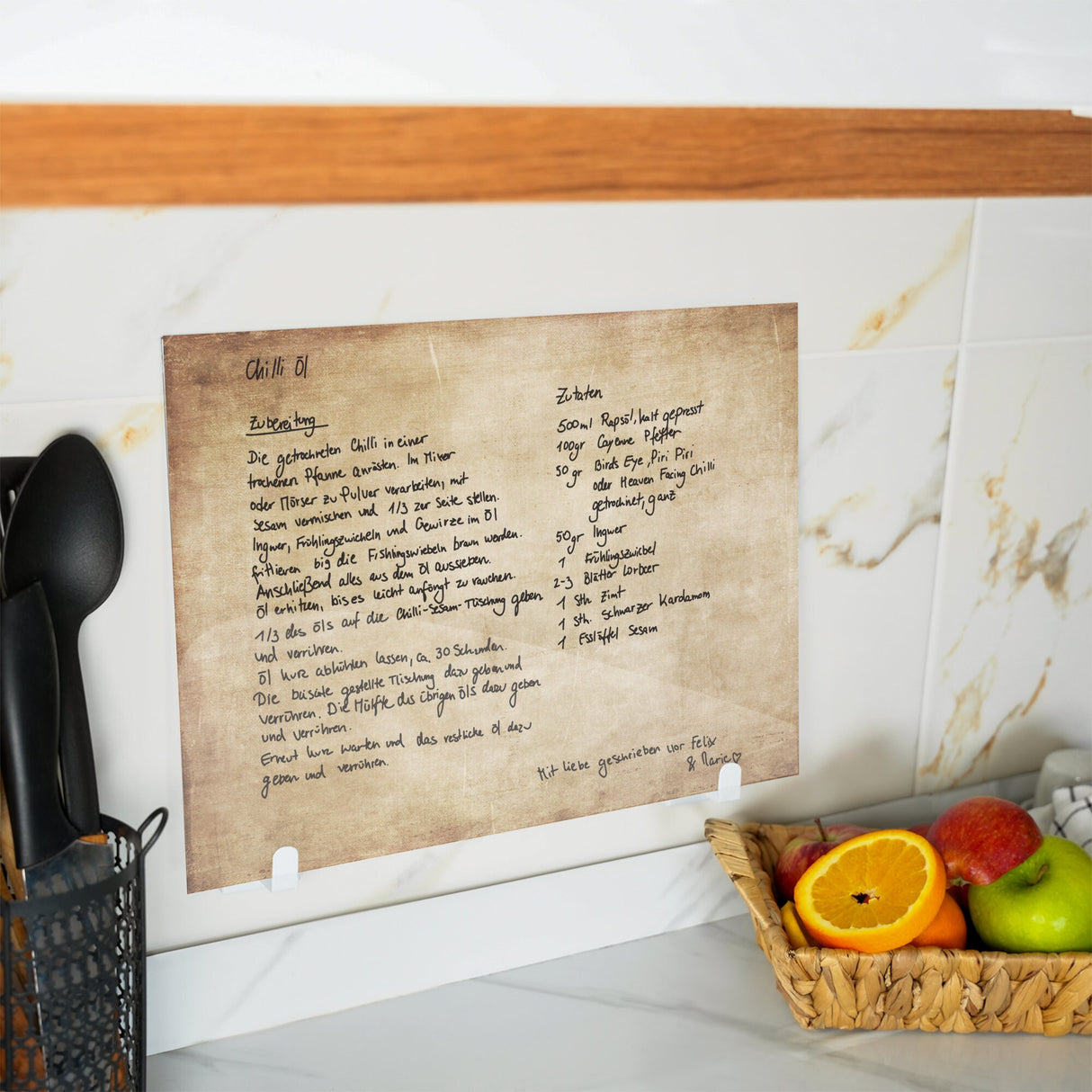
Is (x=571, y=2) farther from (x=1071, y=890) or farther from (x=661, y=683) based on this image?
(x=1071, y=890)

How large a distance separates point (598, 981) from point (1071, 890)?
0.38m

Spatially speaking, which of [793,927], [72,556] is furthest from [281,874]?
[793,927]

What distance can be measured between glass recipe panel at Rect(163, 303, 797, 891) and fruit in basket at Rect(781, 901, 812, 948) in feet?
0.45

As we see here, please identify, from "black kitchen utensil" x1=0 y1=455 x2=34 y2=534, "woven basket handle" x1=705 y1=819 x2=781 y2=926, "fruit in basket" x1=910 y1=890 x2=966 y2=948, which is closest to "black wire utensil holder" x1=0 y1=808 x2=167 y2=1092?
"black kitchen utensil" x1=0 y1=455 x2=34 y2=534

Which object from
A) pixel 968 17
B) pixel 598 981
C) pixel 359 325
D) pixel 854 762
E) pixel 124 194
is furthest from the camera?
pixel 854 762

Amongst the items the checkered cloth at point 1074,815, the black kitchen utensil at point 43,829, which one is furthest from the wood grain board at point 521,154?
the checkered cloth at point 1074,815

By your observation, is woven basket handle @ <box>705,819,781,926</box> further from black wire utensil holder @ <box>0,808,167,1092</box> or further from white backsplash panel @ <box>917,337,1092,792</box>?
black wire utensil holder @ <box>0,808,167,1092</box>

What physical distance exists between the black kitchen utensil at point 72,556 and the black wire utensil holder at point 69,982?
0.06 m

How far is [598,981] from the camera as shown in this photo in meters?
0.87

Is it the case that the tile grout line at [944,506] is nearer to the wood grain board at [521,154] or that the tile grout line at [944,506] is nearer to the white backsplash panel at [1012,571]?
the white backsplash panel at [1012,571]

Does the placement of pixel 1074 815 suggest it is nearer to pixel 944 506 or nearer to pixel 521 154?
pixel 944 506

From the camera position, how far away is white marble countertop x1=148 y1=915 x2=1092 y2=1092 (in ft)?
2.51

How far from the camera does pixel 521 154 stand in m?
0.28

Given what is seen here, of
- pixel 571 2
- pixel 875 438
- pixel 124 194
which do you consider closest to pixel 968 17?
pixel 571 2
